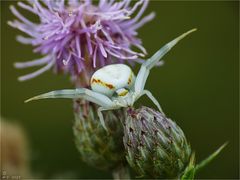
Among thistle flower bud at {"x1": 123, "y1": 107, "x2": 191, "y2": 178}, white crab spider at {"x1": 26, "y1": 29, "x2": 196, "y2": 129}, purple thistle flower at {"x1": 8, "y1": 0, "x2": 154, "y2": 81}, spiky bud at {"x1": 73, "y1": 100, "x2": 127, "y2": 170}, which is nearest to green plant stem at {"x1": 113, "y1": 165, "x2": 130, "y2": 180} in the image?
spiky bud at {"x1": 73, "y1": 100, "x2": 127, "y2": 170}

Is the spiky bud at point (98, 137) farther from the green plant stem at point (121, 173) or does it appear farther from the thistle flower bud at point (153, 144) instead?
the thistle flower bud at point (153, 144)

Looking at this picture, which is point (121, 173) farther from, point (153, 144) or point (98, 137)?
point (153, 144)

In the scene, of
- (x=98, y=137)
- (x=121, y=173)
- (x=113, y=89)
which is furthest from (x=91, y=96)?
(x=121, y=173)

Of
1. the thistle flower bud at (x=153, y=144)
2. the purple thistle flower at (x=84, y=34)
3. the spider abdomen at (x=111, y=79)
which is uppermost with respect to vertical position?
the purple thistle flower at (x=84, y=34)

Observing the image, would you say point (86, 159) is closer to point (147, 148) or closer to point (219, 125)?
point (147, 148)

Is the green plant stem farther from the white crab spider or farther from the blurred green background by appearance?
the blurred green background

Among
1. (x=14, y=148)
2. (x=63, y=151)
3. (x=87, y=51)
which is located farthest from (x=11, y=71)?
(x=87, y=51)

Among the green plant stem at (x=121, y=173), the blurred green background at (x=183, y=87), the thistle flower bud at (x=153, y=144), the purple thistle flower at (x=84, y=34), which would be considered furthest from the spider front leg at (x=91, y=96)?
the blurred green background at (x=183, y=87)
